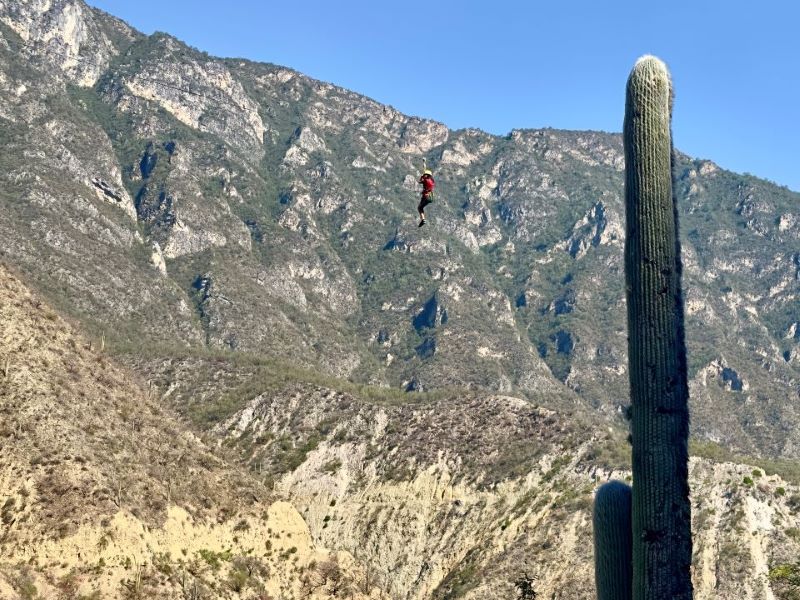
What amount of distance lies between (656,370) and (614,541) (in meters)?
3.64

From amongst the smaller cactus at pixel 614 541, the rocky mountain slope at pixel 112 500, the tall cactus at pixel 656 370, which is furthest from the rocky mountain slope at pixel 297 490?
the tall cactus at pixel 656 370

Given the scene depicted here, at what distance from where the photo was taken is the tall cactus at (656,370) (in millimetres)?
17062

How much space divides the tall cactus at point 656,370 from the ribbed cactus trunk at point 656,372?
2 centimetres

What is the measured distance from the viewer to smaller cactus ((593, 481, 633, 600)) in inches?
722

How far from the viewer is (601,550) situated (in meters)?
19.0

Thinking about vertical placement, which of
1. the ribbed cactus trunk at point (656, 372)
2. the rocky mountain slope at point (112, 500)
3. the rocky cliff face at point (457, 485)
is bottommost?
the rocky mountain slope at point (112, 500)

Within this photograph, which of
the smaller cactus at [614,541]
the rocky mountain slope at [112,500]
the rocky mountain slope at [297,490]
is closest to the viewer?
the smaller cactus at [614,541]

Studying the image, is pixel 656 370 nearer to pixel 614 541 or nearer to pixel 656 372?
pixel 656 372

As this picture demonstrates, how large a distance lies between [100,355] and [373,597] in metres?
22.4

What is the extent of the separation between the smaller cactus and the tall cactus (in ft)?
2.53

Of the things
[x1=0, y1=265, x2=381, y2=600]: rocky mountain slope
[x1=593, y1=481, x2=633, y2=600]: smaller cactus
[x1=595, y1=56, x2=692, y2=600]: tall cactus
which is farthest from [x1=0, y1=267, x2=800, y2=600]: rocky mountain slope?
[x1=595, y1=56, x2=692, y2=600]: tall cactus

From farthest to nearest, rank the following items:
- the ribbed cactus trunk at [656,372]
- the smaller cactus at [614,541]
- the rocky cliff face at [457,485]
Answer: the rocky cliff face at [457,485], the smaller cactus at [614,541], the ribbed cactus trunk at [656,372]

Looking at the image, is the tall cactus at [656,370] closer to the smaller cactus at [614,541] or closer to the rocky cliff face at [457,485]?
the smaller cactus at [614,541]

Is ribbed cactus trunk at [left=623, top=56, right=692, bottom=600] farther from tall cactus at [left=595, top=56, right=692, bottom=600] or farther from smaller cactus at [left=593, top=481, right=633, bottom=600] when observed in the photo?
smaller cactus at [left=593, top=481, right=633, bottom=600]
